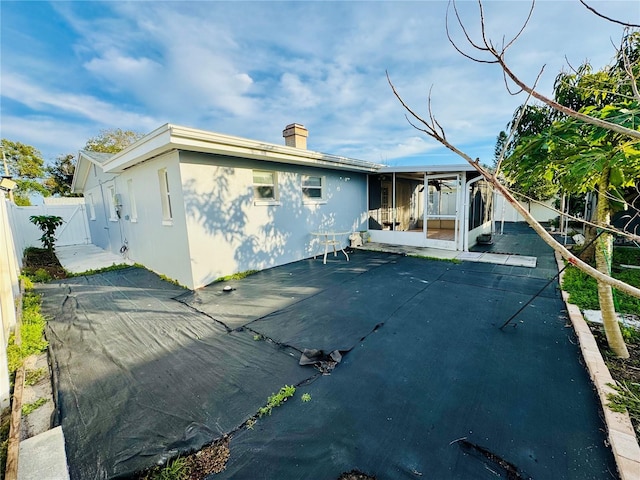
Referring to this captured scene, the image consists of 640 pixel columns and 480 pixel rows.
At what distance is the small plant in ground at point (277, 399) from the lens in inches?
86.6

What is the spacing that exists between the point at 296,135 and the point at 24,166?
2675 centimetres

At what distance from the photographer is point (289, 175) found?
297 inches

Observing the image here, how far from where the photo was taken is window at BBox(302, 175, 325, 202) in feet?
26.6

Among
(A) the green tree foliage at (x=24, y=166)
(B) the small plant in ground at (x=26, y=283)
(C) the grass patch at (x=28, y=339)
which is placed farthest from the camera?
(A) the green tree foliage at (x=24, y=166)

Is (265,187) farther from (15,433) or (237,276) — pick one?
(15,433)

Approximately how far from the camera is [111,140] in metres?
23.6

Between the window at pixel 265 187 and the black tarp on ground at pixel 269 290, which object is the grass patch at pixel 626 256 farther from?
the window at pixel 265 187

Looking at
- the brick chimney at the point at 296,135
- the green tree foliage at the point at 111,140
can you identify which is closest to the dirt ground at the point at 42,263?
the brick chimney at the point at 296,135

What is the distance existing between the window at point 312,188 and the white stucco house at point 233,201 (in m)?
0.03

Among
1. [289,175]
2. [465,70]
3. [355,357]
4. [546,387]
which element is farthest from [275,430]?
[289,175]

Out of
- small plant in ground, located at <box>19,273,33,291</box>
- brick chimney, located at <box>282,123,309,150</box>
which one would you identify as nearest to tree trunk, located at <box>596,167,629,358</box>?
brick chimney, located at <box>282,123,309,150</box>

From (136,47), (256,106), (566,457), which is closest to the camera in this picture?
(566,457)

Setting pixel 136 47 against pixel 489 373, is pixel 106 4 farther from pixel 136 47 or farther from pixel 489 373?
pixel 489 373

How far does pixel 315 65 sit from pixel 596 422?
9182mm
